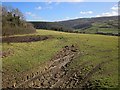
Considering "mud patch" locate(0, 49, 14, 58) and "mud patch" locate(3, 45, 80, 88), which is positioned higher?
"mud patch" locate(0, 49, 14, 58)

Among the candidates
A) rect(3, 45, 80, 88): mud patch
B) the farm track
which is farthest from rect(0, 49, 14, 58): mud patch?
the farm track

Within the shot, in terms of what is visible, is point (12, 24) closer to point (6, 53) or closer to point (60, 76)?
point (6, 53)

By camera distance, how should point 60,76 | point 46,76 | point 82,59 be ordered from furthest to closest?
point 82,59, point 60,76, point 46,76

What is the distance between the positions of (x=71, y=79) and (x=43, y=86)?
3163 mm

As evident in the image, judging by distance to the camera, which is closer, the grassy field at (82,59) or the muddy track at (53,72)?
the muddy track at (53,72)

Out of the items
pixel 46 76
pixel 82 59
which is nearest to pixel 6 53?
pixel 46 76

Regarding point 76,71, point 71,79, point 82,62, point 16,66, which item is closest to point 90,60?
point 82,62

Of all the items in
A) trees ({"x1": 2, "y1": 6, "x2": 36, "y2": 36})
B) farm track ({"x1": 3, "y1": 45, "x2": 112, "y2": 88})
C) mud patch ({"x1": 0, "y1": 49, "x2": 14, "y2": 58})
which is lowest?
farm track ({"x1": 3, "y1": 45, "x2": 112, "y2": 88})

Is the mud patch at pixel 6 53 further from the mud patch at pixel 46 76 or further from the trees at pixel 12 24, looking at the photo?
the trees at pixel 12 24

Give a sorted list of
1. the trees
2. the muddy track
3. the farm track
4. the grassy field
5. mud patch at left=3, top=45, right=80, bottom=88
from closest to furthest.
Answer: mud patch at left=3, top=45, right=80, bottom=88 → the farm track → the muddy track → the grassy field → the trees

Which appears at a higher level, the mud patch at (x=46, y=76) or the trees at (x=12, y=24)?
the trees at (x=12, y=24)

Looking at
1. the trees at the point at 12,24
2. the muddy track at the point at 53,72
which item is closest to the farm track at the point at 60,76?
the muddy track at the point at 53,72

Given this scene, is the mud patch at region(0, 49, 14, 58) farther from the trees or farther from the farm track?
the trees

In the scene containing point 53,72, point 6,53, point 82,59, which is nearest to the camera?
point 53,72
